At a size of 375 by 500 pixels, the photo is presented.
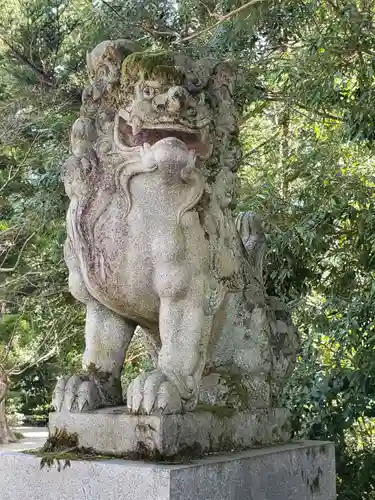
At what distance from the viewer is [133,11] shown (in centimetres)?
497

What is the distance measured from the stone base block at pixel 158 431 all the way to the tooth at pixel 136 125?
0.87m

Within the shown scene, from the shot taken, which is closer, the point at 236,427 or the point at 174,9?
the point at 236,427

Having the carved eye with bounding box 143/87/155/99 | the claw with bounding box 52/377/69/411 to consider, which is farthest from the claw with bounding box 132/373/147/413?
the carved eye with bounding box 143/87/155/99

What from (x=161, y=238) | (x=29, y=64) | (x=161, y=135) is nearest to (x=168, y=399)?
(x=161, y=238)

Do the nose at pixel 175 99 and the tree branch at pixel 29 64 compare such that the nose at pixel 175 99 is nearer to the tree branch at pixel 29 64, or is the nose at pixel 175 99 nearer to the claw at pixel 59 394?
the claw at pixel 59 394

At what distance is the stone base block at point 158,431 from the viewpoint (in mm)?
1948

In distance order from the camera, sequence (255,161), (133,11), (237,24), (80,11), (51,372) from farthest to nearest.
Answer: (51,372), (255,161), (80,11), (133,11), (237,24)

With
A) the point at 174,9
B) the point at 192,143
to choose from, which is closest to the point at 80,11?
the point at 174,9

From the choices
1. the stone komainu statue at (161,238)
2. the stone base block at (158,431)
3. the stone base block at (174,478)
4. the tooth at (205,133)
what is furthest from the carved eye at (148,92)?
the stone base block at (174,478)

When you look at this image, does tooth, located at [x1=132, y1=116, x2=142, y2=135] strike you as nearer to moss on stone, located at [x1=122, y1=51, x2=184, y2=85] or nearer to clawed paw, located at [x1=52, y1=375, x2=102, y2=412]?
moss on stone, located at [x1=122, y1=51, x2=184, y2=85]

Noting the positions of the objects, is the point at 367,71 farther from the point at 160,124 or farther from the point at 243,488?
the point at 243,488

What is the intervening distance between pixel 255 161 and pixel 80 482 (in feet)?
17.5

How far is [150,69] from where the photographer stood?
220 cm

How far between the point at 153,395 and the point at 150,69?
1.00 metres
